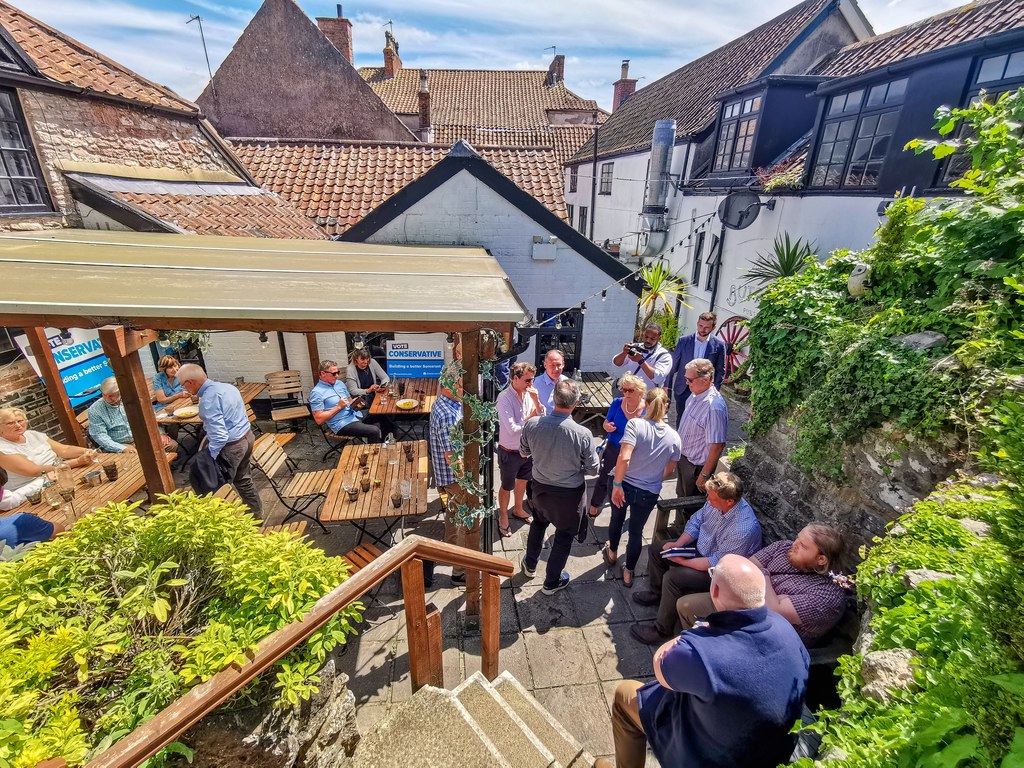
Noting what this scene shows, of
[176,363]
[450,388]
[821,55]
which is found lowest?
[176,363]

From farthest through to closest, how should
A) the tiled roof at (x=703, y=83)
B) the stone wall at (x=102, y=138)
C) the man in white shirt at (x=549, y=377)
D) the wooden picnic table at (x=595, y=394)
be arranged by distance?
1. the tiled roof at (x=703, y=83)
2. the wooden picnic table at (x=595, y=394)
3. the stone wall at (x=102, y=138)
4. the man in white shirt at (x=549, y=377)

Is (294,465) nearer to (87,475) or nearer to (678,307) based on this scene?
(87,475)

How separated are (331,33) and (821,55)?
17879mm

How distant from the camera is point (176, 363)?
277 inches

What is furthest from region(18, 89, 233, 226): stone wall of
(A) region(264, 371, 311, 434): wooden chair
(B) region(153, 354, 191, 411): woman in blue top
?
(A) region(264, 371, 311, 434): wooden chair

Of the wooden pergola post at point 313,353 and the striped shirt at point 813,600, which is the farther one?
the wooden pergola post at point 313,353

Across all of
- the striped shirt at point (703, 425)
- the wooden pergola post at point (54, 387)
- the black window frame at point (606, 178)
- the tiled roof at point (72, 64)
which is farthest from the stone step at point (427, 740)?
the black window frame at point (606, 178)

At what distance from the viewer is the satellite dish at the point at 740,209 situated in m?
10.3

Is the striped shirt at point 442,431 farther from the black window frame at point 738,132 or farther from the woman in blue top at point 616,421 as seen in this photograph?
the black window frame at point 738,132

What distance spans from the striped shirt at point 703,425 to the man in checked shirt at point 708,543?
86cm

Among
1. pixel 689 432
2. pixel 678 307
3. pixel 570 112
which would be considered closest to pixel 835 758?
pixel 689 432

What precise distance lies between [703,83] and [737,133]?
6.40 metres

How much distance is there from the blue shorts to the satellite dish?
470 inches

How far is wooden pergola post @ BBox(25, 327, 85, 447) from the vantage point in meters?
5.69
